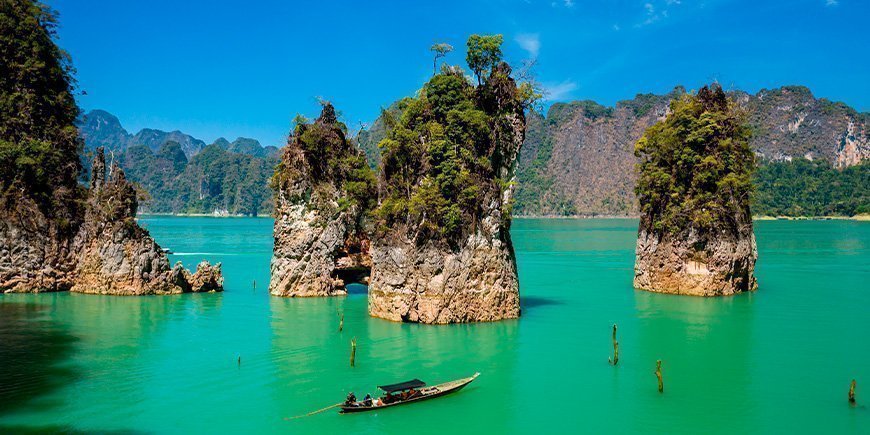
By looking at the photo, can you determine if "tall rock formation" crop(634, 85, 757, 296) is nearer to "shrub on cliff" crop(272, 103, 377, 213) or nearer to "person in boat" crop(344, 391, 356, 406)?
"shrub on cliff" crop(272, 103, 377, 213)

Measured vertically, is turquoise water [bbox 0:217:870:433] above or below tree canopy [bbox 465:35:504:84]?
below

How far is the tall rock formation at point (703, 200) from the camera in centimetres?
2988

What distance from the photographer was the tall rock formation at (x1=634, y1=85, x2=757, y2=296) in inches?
1176

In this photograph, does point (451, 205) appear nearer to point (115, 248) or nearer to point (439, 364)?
point (439, 364)

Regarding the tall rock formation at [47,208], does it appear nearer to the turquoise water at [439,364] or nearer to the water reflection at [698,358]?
the turquoise water at [439,364]

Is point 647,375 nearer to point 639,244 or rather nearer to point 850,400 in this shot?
point 850,400

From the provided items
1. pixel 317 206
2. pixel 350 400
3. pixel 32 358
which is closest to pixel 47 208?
pixel 317 206

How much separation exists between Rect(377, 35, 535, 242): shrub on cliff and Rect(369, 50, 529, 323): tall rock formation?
0.12ft

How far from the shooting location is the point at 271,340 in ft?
68.8

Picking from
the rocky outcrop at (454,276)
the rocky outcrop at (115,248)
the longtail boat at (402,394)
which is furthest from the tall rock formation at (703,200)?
the rocky outcrop at (115,248)

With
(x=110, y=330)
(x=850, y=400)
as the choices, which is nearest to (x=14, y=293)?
(x=110, y=330)

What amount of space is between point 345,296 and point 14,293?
15518mm

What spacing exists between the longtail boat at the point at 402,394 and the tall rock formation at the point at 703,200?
775 inches

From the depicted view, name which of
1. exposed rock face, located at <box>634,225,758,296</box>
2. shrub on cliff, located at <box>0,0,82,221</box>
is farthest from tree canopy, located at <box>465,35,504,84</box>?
shrub on cliff, located at <box>0,0,82,221</box>
